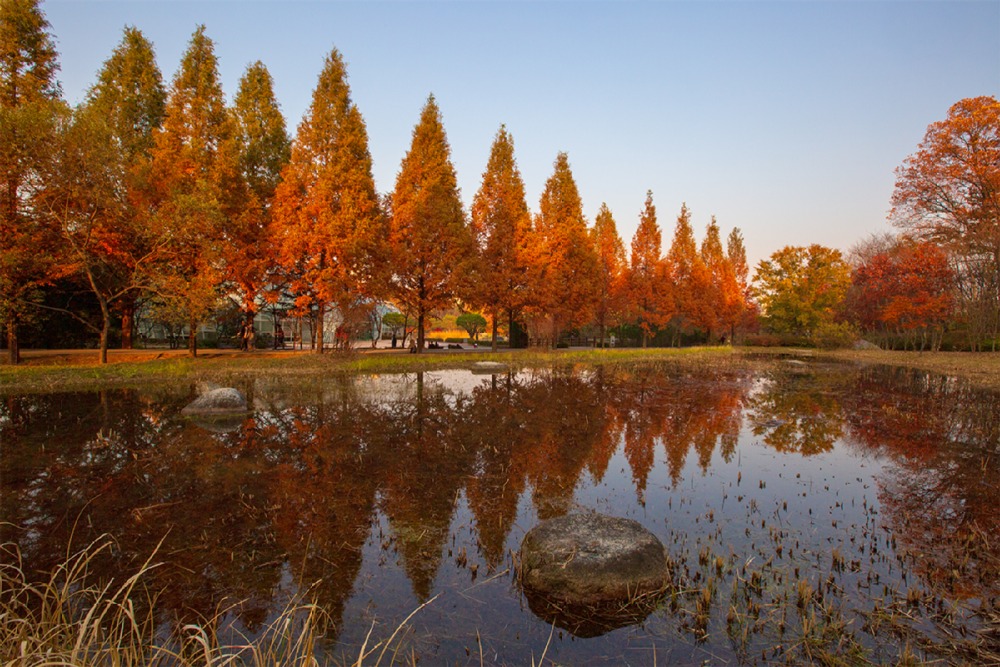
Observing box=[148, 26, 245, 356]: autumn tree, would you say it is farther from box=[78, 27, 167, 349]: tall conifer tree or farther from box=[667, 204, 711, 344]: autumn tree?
box=[667, 204, 711, 344]: autumn tree

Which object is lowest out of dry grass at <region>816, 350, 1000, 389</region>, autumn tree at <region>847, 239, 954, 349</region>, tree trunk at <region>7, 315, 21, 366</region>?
dry grass at <region>816, 350, 1000, 389</region>

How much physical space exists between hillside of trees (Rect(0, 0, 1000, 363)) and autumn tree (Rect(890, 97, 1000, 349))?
116 mm

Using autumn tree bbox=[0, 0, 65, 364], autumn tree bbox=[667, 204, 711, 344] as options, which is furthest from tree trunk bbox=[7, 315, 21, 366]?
autumn tree bbox=[667, 204, 711, 344]

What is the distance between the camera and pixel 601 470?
26.3 feet

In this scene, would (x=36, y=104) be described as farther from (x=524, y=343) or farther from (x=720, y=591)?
(x=524, y=343)

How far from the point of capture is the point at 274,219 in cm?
2541

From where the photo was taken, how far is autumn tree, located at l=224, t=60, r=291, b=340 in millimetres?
24594

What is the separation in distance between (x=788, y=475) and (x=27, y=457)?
12.8m

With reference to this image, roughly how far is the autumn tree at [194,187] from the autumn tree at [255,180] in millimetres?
772

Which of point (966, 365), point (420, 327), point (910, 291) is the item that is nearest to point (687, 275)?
point (910, 291)

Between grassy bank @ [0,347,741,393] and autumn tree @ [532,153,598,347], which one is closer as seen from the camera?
grassy bank @ [0,347,741,393]

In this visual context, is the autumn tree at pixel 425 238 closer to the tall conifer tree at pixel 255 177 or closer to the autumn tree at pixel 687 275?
the tall conifer tree at pixel 255 177

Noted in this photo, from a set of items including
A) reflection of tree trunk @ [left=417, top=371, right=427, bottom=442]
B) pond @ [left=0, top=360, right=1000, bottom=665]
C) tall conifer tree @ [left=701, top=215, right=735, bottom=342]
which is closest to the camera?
pond @ [left=0, top=360, right=1000, bottom=665]

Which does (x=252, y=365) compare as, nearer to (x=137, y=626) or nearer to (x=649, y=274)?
(x=137, y=626)
